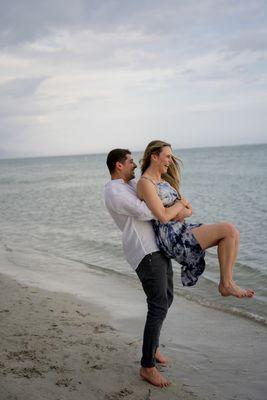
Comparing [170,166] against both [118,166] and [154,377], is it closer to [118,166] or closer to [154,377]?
[118,166]

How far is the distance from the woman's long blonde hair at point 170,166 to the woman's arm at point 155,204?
271mm

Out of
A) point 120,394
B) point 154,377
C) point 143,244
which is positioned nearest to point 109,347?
point 154,377

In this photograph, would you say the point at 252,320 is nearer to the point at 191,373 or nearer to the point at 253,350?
the point at 253,350

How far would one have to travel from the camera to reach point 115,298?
776cm

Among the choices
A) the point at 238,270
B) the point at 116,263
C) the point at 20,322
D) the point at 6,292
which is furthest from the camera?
the point at 116,263

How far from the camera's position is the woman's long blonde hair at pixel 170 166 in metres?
4.14

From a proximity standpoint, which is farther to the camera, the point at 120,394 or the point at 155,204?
the point at 120,394

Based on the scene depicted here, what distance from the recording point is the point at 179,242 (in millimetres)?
3982

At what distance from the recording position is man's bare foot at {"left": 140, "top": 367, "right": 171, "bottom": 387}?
4.23 meters

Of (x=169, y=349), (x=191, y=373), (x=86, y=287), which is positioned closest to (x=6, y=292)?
(x=86, y=287)

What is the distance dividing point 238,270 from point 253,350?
4.54 meters

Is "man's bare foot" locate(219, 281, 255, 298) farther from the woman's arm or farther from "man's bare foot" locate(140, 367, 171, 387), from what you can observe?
"man's bare foot" locate(140, 367, 171, 387)

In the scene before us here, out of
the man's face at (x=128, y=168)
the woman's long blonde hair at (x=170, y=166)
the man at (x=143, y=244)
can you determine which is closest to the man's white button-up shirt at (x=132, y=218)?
the man at (x=143, y=244)

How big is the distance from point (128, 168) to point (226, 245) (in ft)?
3.80
